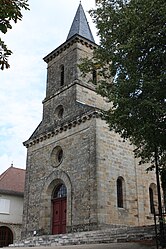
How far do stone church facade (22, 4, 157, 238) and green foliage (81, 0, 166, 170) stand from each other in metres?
6.89

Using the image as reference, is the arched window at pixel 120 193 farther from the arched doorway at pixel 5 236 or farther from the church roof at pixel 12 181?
the arched doorway at pixel 5 236

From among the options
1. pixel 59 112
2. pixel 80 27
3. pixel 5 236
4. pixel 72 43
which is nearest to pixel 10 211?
pixel 5 236

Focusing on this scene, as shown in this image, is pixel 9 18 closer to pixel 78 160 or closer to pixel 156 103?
pixel 156 103

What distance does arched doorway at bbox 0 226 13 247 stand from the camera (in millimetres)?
27469

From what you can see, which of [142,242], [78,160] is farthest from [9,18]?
[78,160]

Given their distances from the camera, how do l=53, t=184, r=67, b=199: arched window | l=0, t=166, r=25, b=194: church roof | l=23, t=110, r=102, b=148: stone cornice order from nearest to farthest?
l=23, t=110, r=102, b=148: stone cornice
l=53, t=184, r=67, b=199: arched window
l=0, t=166, r=25, b=194: church roof

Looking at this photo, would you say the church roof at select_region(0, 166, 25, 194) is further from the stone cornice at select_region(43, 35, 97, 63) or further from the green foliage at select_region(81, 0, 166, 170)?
the green foliage at select_region(81, 0, 166, 170)

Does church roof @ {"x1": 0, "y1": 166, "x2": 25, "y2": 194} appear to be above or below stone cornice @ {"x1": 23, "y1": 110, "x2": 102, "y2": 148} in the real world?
below

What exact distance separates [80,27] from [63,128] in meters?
9.33

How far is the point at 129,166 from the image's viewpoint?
2058cm

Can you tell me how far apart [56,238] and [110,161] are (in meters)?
5.30

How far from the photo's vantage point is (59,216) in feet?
69.5

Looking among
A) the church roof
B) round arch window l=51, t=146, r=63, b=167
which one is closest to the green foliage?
round arch window l=51, t=146, r=63, b=167

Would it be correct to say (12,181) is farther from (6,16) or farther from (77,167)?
(6,16)
